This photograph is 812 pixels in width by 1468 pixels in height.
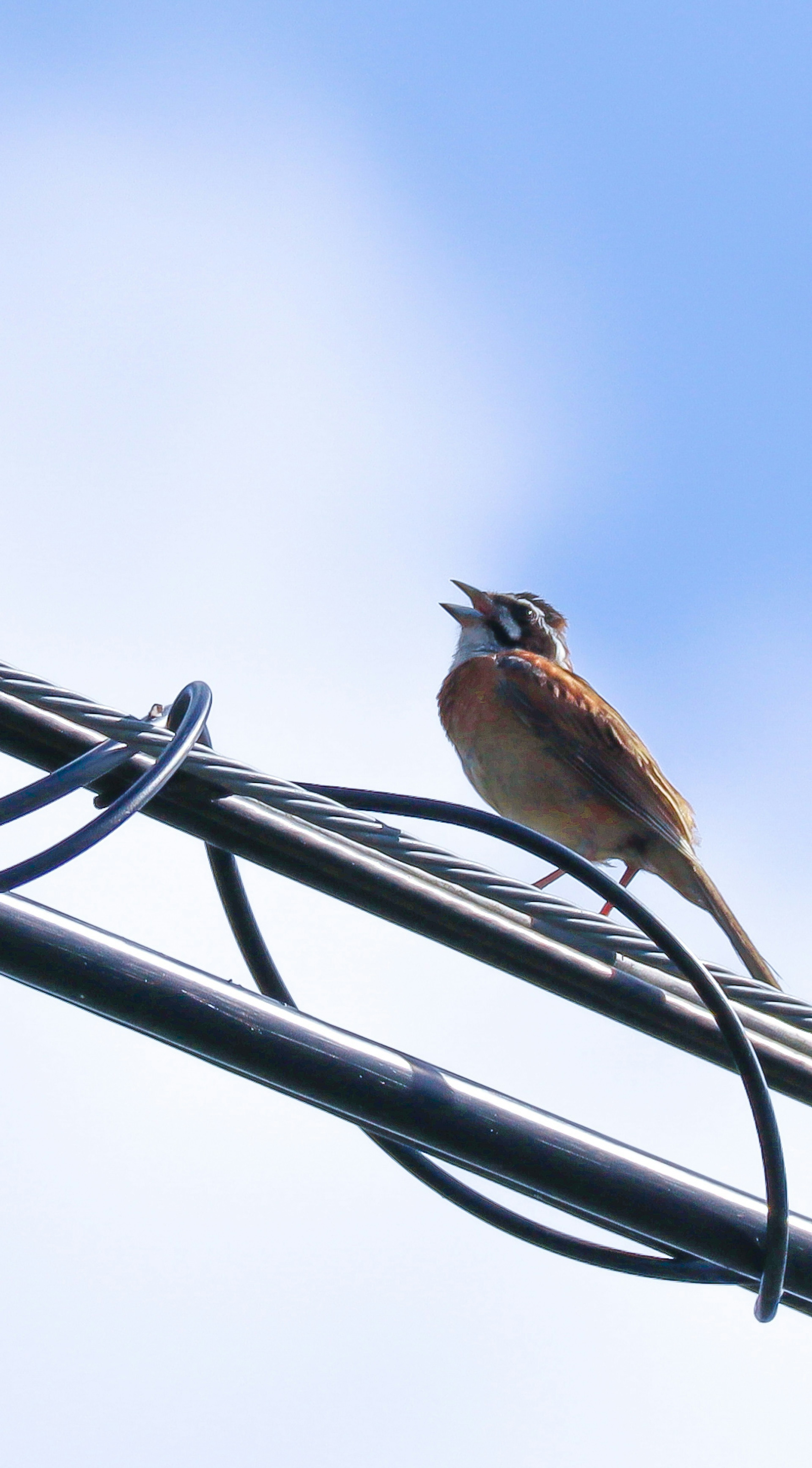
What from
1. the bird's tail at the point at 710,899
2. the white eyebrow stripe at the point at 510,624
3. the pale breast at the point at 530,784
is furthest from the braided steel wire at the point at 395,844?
the white eyebrow stripe at the point at 510,624

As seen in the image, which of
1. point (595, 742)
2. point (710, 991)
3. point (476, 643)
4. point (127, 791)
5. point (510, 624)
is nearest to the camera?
point (127, 791)

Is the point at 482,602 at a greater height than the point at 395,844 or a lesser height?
greater

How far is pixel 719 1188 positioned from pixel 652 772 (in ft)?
16.0

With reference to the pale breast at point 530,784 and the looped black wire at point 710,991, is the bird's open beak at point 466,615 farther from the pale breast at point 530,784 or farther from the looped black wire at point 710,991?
the looped black wire at point 710,991

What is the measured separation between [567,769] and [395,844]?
4.52 meters

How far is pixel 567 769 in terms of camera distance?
23.8ft

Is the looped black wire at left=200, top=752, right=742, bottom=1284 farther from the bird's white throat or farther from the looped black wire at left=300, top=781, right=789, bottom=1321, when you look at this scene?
the bird's white throat

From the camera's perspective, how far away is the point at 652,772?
Result: 24.4 ft

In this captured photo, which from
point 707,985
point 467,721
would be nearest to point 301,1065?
point 707,985

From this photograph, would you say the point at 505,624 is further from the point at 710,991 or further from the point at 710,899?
the point at 710,991

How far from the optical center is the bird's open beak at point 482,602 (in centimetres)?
866

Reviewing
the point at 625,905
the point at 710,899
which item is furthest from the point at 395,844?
the point at 710,899

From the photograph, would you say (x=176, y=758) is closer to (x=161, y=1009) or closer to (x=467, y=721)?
(x=161, y=1009)

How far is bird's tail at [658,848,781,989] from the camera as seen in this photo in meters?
5.91
